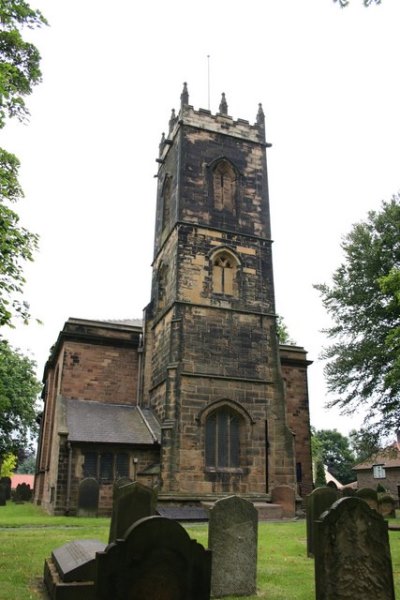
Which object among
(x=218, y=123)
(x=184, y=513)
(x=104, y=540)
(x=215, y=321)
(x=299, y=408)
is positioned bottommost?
(x=104, y=540)

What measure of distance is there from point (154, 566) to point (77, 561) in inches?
89.8

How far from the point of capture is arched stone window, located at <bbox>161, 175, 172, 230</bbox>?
24.7 m

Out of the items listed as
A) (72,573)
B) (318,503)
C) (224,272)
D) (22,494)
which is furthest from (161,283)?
(72,573)

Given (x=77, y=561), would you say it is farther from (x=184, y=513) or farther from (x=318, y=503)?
(x=184, y=513)

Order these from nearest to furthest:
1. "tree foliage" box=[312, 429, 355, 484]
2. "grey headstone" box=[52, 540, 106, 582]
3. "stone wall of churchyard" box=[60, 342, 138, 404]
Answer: "grey headstone" box=[52, 540, 106, 582] → "stone wall of churchyard" box=[60, 342, 138, 404] → "tree foliage" box=[312, 429, 355, 484]

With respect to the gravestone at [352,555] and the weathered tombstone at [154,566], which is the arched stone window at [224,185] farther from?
the weathered tombstone at [154,566]

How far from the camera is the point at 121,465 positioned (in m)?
19.0

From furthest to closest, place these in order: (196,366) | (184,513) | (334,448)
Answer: (334,448)
(196,366)
(184,513)

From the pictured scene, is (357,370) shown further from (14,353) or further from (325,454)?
(325,454)

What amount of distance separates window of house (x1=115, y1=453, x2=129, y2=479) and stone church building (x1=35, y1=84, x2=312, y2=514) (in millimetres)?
38

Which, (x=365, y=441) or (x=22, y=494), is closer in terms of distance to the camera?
(x=365, y=441)

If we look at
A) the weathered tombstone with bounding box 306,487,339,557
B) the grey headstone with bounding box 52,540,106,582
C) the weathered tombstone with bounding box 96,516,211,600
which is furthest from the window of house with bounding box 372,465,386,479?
the weathered tombstone with bounding box 96,516,211,600

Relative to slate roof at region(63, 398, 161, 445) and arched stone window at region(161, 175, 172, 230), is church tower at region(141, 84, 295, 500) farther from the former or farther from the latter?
slate roof at region(63, 398, 161, 445)

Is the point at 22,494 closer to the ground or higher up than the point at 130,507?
closer to the ground
